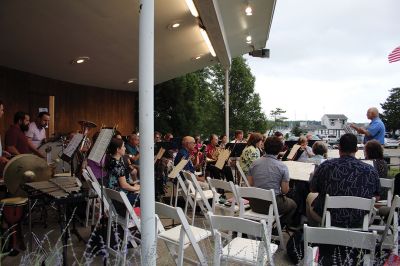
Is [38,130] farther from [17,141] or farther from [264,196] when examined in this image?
[264,196]

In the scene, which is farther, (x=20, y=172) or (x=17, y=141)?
(x=17, y=141)

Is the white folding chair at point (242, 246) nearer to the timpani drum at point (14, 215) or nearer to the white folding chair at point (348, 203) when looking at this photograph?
the white folding chair at point (348, 203)

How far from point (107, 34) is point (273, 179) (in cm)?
481

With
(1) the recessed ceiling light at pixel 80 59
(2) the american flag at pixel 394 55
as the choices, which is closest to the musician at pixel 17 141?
(1) the recessed ceiling light at pixel 80 59

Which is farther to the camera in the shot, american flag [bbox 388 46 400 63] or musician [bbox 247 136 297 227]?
american flag [bbox 388 46 400 63]

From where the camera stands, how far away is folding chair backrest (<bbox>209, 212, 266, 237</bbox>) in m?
2.44

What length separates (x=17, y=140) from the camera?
5.46m

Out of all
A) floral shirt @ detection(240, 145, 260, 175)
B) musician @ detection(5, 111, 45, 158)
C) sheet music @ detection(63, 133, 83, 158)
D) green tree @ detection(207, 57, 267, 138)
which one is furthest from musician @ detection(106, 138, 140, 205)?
green tree @ detection(207, 57, 267, 138)

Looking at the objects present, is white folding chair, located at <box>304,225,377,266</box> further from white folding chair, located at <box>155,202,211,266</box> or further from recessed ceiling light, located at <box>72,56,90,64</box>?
recessed ceiling light, located at <box>72,56,90,64</box>

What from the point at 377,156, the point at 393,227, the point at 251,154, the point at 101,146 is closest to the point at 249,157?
the point at 251,154

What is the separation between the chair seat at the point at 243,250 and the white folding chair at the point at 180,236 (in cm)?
22

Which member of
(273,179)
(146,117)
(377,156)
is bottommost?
(273,179)

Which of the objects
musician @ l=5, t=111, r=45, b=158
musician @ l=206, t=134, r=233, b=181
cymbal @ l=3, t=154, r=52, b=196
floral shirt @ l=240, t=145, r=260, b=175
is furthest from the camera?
musician @ l=206, t=134, r=233, b=181

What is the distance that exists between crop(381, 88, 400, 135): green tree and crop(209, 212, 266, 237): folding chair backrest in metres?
55.7
